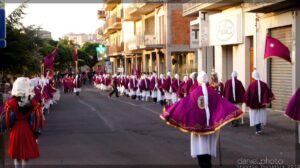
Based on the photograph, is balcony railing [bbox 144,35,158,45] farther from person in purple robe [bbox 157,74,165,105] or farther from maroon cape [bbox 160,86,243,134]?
maroon cape [bbox 160,86,243,134]

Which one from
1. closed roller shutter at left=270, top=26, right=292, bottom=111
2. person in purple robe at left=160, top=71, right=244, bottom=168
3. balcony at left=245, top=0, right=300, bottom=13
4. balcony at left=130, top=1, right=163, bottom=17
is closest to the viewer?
person in purple robe at left=160, top=71, right=244, bottom=168

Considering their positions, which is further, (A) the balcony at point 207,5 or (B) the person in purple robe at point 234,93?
(A) the balcony at point 207,5

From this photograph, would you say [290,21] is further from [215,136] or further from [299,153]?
[215,136]

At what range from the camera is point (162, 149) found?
12172mm

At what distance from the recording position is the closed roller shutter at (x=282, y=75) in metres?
21.5

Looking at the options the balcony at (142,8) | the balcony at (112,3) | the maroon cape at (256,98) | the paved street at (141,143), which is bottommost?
the paved street at (141,143)

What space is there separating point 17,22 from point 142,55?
4000 centimetres

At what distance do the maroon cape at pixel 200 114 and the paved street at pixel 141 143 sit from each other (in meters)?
1.42

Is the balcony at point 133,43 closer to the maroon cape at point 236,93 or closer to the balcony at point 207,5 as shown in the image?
the balcony at point 207,5

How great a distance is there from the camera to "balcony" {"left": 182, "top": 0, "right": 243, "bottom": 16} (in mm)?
26741

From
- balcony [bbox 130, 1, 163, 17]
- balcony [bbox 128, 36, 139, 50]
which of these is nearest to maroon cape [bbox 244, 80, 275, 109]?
balcony [bbox 130, 1, 163, 17]

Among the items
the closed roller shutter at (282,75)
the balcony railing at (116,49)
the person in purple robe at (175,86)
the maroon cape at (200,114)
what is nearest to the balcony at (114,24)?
the balcony railing at (116,49)

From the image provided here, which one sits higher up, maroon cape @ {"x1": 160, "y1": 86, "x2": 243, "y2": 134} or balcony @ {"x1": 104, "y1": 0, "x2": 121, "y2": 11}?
balcony @ {"x1": 104, "y1": 0, "x2": 121, "y2": 11}

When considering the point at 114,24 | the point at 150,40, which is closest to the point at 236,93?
the point at 150,40
